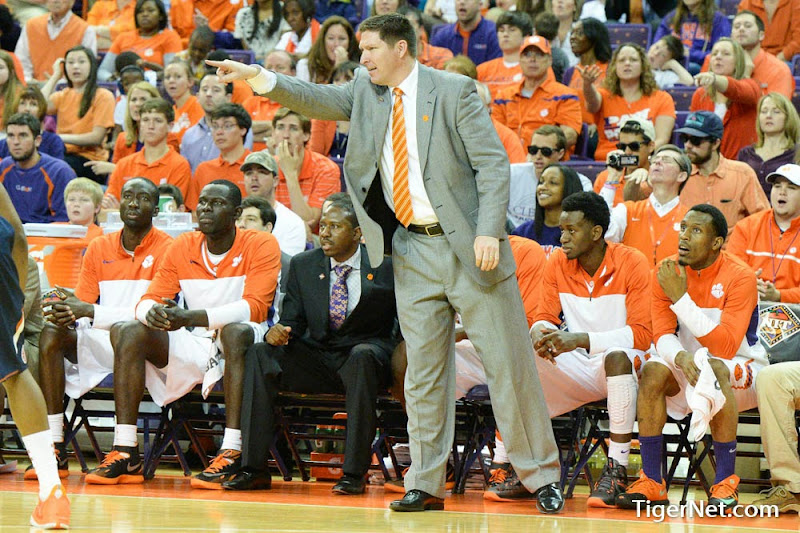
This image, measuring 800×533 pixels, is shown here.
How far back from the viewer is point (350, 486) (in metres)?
5.98

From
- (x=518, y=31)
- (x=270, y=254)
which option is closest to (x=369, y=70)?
(x=270, y=254)

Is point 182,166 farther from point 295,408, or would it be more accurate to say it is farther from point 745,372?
point 745,372

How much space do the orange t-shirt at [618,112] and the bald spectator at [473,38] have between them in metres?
1.88

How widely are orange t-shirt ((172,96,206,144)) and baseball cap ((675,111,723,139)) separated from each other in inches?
181

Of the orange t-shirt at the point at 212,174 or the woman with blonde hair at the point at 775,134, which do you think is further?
the orange t-shirt at the point at 212,174

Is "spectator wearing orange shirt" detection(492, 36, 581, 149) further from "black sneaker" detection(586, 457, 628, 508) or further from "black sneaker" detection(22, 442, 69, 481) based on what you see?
"black sneaker" detection(22, 442, 69, 481)

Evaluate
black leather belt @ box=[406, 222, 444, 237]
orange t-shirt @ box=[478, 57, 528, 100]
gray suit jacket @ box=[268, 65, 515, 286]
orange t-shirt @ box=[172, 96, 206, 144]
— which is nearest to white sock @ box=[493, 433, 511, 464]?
gray suit jacket @ box=[268, 65, 515, 286]

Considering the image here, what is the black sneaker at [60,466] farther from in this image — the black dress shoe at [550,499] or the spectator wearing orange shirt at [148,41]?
the spectator wearing orange shirt at [148,41]

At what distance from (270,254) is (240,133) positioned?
9.41 feet

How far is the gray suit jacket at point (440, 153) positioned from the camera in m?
5.10

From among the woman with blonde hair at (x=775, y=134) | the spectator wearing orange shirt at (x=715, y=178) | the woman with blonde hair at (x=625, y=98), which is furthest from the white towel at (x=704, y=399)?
the woman with blonde hair at (x=625, y=98)

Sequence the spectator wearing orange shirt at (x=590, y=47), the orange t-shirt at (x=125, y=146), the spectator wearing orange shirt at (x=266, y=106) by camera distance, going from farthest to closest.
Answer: the spectator wearing orange shirt at (x=266, y=106)
the orange t-shirt at (x=125, y=146)
the spectator wearing orange shirt at (x=590, y=47)

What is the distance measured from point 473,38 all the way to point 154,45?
353 cm

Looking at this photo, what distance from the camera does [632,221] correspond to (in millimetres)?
7539
